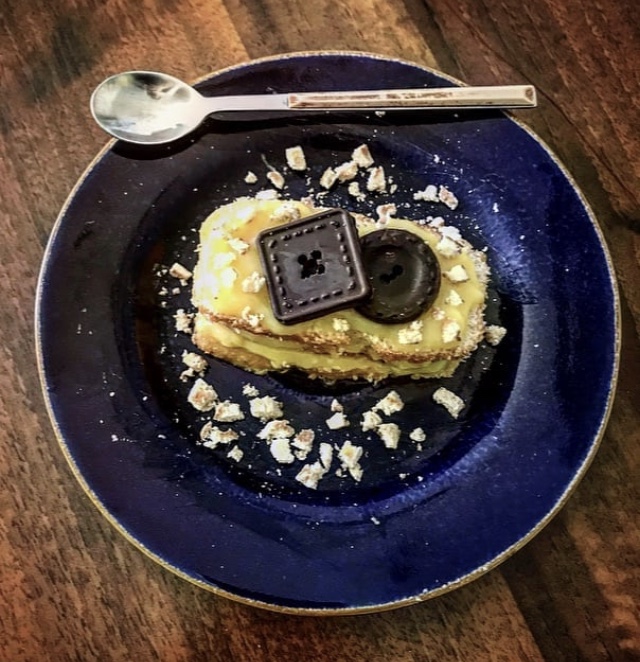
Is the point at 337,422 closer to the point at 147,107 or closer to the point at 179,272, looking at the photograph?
the point at 179,272

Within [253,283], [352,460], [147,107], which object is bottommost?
[352,460]

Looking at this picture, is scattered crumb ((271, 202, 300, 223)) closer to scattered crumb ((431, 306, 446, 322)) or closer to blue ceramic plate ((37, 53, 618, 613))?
blue ceramic plate ((37, 53, 618, 613))

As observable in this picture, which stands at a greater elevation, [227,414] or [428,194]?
[428,194]

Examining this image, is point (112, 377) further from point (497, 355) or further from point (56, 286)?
point (497, 355)

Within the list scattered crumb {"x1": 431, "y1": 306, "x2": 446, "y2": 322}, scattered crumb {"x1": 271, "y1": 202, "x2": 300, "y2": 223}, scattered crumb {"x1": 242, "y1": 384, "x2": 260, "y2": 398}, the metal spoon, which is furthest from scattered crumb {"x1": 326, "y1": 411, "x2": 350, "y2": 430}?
the metal spoon

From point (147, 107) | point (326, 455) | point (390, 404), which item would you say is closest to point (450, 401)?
point (390, 404)

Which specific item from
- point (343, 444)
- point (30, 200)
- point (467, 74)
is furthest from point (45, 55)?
point (343, 444)
